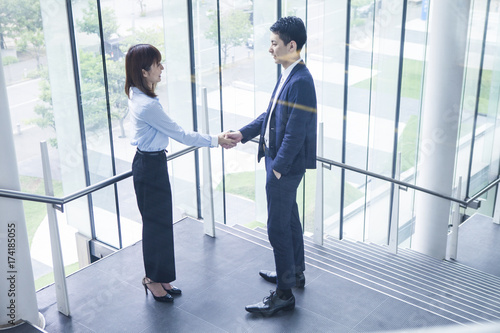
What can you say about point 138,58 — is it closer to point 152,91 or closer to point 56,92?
point 152,91

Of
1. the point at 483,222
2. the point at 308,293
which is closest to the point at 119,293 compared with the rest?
the point at 308,293

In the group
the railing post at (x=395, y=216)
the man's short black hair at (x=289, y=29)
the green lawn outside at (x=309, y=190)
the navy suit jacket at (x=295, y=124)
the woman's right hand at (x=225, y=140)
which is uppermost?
the man's short black hair at (x=289, y=29)

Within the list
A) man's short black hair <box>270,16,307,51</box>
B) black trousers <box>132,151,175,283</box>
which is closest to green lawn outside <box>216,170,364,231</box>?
black trousers <box>132,151,175,283</box>

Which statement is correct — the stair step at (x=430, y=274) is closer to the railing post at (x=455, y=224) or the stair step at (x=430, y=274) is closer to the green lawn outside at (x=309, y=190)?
the railing post at (x=455, y=224)

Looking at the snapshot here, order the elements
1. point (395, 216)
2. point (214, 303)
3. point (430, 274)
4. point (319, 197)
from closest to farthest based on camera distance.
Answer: point (214, 303), point (319, 197), point (395, 216), point (430, 274)

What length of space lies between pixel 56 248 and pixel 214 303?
1.07 metres

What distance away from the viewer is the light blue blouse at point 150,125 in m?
3.41

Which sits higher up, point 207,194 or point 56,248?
point 56,248

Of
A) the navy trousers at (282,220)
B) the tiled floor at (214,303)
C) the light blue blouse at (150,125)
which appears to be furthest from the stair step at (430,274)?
the light blue blouse at (150,125)

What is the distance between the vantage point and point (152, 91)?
3.48 m

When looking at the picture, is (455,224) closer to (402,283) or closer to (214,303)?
(402,283)

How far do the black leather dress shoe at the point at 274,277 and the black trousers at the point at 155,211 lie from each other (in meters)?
0.67

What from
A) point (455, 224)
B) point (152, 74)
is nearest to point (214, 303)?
point (152, 74)

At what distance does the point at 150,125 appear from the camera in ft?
11.5
